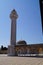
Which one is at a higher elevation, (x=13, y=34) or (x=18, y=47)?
(x=13, y=34)

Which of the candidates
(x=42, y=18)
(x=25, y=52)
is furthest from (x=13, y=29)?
(x=42, y=18)

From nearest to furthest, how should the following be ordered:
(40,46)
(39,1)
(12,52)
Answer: (39,1), (40,46), (12,52)

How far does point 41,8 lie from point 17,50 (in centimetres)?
3326

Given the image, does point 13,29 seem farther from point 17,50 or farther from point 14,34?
point 17,50

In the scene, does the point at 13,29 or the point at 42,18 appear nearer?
the point at 42,18

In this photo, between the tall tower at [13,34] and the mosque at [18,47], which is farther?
the tall tower at [13,34]

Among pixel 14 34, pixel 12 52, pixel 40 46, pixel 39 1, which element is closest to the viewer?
pixel 39 1

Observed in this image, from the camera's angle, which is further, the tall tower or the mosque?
the tall tower

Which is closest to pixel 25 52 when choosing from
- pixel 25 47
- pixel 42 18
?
pixel 25 47

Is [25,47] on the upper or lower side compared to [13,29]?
lower

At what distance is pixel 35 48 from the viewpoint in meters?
32.2

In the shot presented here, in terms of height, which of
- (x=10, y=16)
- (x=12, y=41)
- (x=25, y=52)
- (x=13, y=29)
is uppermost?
(x=10, y=16)

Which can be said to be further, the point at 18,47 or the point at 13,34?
the point at 13,34

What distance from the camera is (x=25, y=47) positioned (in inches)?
1313
